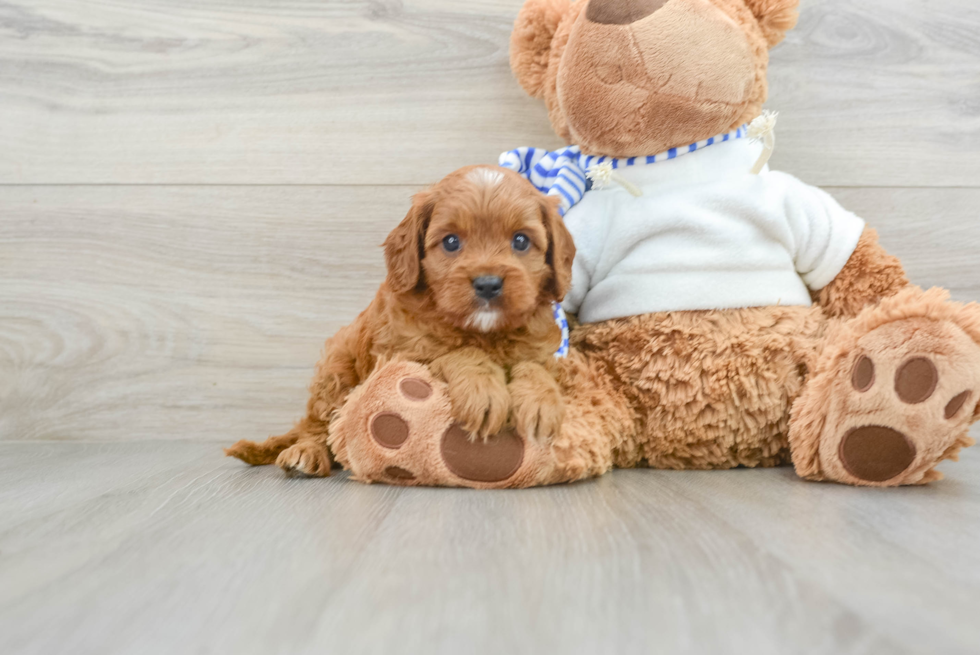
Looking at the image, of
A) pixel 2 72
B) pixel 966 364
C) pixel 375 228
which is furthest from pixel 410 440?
pixel 2 72

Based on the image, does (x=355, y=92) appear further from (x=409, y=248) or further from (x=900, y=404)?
(x=900, y=404)

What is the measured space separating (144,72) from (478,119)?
2.61 feet

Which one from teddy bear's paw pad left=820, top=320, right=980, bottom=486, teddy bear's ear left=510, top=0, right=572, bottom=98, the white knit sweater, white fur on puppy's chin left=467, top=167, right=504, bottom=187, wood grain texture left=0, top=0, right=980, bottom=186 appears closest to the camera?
teddy bear's paw pad left=820, top=320, right=980, bottom=486

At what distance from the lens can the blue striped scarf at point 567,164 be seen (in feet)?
4.18

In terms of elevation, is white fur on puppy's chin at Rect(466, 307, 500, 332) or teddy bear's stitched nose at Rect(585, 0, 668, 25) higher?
teddy bear's stitched nose at Rect(585, 0, 668, 25)

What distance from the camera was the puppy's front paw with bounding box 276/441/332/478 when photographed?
124 cm

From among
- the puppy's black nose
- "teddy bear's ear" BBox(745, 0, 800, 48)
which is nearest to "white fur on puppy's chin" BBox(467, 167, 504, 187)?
the puppy's black nose

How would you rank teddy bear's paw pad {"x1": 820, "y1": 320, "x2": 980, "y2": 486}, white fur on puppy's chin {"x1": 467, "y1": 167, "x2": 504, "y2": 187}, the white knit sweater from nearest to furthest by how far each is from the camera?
1. teddy bear's paw pad {"x1": 820, "y1": 320, "x2": 980, "y2": 486}
2. white fur on puppy's chin {"x1": 467, "y1": 167, "x2": 504, "y2": 187}
3. the white knit sweater

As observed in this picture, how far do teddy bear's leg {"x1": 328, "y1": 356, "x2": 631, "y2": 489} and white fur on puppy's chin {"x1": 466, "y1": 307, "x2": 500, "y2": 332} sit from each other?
11cm

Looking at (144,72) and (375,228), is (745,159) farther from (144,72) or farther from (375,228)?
A: (144,72)

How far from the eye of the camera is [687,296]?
4.01ft

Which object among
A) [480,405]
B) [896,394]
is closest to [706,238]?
[896,394]

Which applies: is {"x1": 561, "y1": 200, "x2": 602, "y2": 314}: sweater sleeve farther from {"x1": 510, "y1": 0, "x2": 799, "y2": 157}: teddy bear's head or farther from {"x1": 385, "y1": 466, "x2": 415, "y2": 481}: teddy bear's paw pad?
{"x1": 385, "y1": 466, "x2": 415, "y2": 481}: teddy bear's paw pad

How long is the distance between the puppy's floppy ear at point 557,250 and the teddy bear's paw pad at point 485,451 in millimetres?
259
